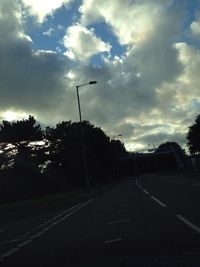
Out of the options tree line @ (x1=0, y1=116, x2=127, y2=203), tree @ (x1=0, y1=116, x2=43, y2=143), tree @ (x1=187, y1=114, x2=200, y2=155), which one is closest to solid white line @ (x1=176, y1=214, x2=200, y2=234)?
tree line @ (x1=0, y1=116, x2=127, y2=203)

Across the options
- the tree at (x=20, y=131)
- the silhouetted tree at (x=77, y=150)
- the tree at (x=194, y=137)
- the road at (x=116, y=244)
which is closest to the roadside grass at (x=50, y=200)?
the road at (x=116, y=244)

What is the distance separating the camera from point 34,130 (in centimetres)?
10025

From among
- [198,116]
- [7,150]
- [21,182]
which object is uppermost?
[198,116]

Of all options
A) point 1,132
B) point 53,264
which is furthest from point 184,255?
point 1,132

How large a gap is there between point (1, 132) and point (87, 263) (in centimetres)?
9062

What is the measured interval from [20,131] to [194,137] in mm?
48443

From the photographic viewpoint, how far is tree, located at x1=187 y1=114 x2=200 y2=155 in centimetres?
13100

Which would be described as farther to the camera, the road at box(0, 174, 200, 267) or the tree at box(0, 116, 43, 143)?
the tree at box(0, 116, 43, 143)

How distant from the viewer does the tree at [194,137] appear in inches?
5157

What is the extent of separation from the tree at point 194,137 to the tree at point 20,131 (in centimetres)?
4269

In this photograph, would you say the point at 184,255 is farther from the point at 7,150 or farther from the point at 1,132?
the point at 1,132

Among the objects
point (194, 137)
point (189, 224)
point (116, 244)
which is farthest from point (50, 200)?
point (194, 137)

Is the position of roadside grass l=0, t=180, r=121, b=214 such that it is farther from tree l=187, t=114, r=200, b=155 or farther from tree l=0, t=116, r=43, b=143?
tree l=187, t=114, r=200, b=155

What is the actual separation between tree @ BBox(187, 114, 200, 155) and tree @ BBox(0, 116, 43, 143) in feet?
140
